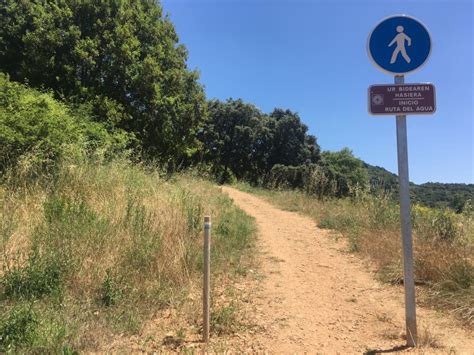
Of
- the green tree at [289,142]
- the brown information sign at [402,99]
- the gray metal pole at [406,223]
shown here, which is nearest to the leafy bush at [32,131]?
the brown information sign at [402,99]

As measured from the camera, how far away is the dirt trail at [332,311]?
372 cm

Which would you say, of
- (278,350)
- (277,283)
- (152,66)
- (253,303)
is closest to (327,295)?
(277,283)

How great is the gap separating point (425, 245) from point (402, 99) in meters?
3.11

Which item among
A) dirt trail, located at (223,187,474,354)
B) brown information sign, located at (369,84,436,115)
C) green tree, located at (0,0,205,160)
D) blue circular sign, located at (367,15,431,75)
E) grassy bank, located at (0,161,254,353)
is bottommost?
dirt trail, located at (223,187,474,354)

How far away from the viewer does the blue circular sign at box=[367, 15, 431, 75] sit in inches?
142

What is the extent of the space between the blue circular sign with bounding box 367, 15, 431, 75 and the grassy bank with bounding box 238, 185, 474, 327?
2778mm

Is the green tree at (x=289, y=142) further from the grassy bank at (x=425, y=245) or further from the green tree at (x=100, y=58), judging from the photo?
the grassy bank at (x=425, y=245)

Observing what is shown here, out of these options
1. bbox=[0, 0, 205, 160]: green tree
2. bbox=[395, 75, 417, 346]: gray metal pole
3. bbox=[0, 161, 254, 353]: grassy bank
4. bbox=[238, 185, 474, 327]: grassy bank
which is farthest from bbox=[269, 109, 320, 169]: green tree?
bbox=[395, 75, 417, 346]: gray metal pole

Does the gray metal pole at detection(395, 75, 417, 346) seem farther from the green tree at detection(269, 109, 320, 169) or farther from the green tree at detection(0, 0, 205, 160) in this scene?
the green tree at detection(269, 109, 320, 169)

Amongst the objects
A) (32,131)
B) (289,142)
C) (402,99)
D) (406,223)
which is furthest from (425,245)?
(289,142)

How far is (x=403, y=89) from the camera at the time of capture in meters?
3.59

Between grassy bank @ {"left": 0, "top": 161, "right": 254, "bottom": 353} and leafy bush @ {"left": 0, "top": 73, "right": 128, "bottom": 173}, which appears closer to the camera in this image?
grassy bank @ {"left": 0, "top": 161, "right": 254, "bottom": 353}

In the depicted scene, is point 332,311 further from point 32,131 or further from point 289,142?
point 289,142

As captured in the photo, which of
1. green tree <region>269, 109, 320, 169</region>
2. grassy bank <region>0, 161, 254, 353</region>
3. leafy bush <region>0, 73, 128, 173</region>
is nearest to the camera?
grassy bank <region>0, 161, 254, 353</region>
